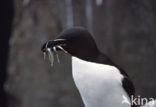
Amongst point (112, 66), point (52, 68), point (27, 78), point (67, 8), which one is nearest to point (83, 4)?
point (67, 8)

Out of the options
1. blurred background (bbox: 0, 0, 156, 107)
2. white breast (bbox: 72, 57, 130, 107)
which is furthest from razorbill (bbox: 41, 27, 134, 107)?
blurred background (bbox: 0, 0, 156, 107)

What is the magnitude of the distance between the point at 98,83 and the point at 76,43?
6.1 inches

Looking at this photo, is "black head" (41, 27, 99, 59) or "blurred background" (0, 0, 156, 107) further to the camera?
"blurred background" (0, 0, 156, 107)

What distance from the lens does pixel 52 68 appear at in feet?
8.78

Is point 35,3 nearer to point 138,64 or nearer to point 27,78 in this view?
point 27,78

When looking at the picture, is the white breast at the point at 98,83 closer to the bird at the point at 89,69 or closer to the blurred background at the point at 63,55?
the bird at the point at 89,69

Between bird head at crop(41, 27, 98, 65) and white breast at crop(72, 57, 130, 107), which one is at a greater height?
bird head at crop(41, 27, 98, 65)

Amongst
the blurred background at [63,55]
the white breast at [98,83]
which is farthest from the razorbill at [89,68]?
the blurred background at [63,55]

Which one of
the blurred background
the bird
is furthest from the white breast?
the blurred background

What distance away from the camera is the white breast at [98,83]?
125 cm

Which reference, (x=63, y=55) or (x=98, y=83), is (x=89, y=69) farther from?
(x=63, y=55)

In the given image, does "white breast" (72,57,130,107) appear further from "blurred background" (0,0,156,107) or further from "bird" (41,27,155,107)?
"blurred background" (0,0,156,107)

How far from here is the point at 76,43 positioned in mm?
1247

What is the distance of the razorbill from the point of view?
123 cm
